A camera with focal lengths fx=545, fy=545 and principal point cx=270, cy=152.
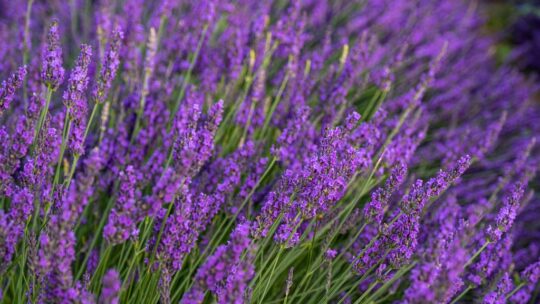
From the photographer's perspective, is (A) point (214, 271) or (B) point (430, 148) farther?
(B) point (430, 148)

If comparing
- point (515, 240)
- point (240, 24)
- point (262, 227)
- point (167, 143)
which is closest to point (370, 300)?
point (262, 227)

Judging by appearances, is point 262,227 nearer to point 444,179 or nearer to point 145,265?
point 145,265

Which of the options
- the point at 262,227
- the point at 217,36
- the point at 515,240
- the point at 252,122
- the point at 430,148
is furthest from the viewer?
the point at 217,36

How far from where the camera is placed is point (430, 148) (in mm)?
2998

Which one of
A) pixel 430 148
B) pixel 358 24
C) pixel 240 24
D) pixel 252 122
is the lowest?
pixel 252 122

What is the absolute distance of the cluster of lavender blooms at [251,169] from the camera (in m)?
1.44

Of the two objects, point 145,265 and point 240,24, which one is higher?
point 240,24

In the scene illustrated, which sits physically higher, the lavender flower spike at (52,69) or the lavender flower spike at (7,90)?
the lavender flower spike at (52,69)

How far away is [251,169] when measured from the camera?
6.44 feet

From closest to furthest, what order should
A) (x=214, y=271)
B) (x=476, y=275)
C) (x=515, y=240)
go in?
(x=214, y=271), (x=476, y=275), (x=515, y=240)

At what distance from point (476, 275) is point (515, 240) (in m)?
1.06

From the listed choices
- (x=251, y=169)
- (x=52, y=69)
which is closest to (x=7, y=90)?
(x=52, y=69)

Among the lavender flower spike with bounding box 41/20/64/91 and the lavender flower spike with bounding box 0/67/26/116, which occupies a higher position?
the lavender flower spike with bounding box 41/20/64/91

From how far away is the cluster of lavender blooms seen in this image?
4.74ft
